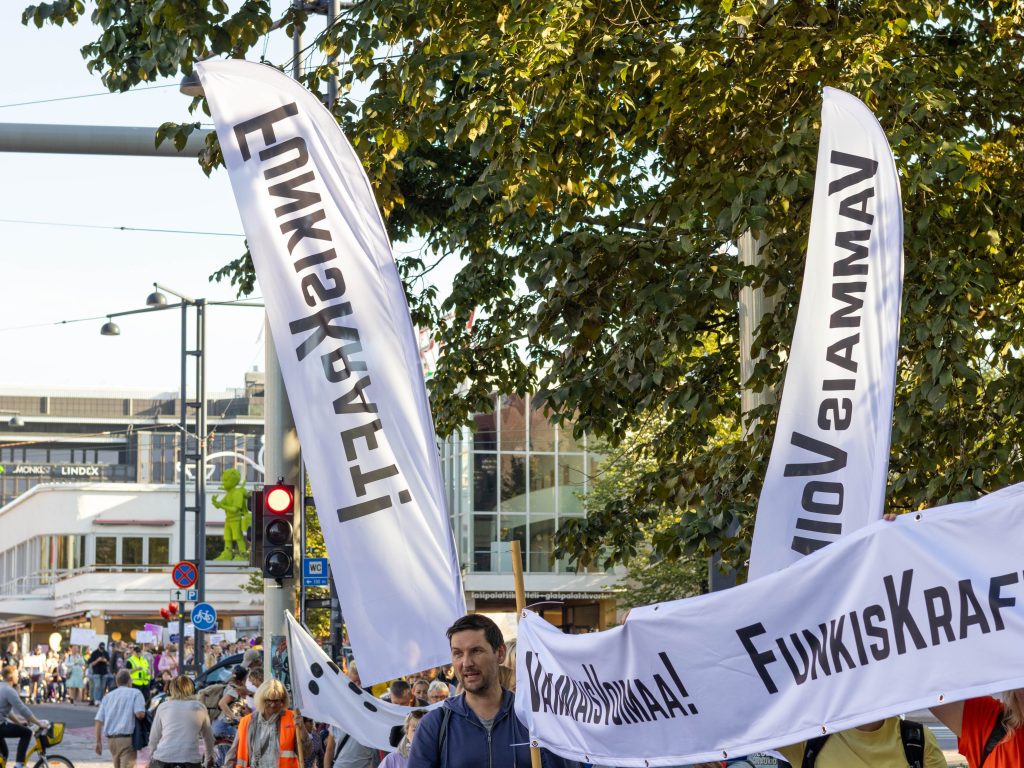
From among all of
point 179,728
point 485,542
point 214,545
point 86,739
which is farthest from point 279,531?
point 214,545

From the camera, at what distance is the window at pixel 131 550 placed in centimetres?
8975

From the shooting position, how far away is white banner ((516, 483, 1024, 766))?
4613 mm

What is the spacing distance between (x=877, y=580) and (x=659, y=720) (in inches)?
40.9

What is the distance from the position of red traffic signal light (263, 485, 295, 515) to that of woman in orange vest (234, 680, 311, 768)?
6.98 feet

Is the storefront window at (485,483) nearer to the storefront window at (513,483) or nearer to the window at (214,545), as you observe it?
the storefront window at (513,483)

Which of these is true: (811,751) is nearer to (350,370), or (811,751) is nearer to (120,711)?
(350,370)

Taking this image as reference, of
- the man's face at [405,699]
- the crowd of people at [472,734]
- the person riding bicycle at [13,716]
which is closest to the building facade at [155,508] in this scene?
the person riding bicycle at [13,716]

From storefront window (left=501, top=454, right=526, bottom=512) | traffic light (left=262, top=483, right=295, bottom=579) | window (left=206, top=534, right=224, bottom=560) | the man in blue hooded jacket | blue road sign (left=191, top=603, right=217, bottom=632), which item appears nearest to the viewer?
the man in blue hooded jacket

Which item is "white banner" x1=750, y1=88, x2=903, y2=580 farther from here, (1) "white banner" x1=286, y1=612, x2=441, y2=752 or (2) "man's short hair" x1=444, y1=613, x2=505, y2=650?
(2) "man's short hair" x1=444, y1=613, x2=505, y2=650

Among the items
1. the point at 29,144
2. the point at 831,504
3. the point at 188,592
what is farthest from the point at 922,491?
the point at 188,592

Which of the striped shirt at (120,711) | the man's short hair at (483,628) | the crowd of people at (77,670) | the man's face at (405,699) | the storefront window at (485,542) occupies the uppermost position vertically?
the man's short hair at (483,628)

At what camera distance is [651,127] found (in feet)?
39.9

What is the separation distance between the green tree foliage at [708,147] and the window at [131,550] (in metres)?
79.2

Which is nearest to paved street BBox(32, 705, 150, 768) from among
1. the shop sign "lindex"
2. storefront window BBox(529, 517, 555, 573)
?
storefront window BBox(529, 517, 555, 573)
